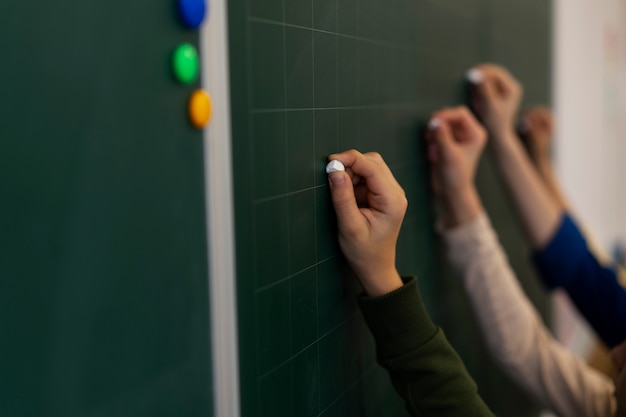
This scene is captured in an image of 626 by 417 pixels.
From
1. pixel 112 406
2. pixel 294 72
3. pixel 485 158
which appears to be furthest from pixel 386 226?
pixel 485 158

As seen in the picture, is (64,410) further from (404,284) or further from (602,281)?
(602,281)

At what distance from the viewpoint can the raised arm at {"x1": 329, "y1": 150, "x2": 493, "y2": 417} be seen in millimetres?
659

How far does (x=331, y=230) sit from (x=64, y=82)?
0.98ft

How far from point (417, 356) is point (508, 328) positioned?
36 centimetres

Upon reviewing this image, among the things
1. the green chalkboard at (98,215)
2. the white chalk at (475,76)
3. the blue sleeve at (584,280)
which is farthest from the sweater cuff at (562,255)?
the green chalkboard at (98,215)

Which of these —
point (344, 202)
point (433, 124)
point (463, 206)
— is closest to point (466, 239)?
point (463, 206)

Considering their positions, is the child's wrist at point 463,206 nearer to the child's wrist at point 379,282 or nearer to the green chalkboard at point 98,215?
the child's wrist at point 379,282

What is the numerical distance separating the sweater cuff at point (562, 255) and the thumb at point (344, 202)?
2.00 feet

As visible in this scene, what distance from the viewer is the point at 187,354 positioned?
57 cm

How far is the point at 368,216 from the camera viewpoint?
2.17 ft

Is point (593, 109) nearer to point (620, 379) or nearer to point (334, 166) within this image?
point (620, 379)

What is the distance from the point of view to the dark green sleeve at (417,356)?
67 cm

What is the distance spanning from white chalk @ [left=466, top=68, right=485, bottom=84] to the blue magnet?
629mm

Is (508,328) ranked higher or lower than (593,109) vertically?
lower
